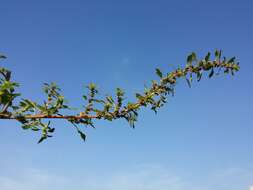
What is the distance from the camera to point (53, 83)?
215 inches

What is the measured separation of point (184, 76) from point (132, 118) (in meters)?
1.10

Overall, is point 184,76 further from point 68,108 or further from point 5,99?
point 5,99

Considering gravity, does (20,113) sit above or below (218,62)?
below

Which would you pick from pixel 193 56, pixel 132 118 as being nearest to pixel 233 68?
pixel 193 56

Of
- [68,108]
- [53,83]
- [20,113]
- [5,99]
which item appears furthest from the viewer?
[53,83]

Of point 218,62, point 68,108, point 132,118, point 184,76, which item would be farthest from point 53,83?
point 218,62

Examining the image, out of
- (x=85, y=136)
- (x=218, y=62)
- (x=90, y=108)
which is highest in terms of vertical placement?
(x=218, y=62)

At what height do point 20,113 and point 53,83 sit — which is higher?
point 53,83

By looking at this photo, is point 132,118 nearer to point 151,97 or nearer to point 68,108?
point 151,97

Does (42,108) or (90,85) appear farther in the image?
(90,85)

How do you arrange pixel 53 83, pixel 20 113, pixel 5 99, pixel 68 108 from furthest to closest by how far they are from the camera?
pixel 53 83
pixel 68 108
pixel 20 113
pixel 5 99

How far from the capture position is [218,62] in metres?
5.59

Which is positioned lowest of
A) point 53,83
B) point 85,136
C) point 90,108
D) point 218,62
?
point 85,136

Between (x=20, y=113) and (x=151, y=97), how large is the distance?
201 cm
